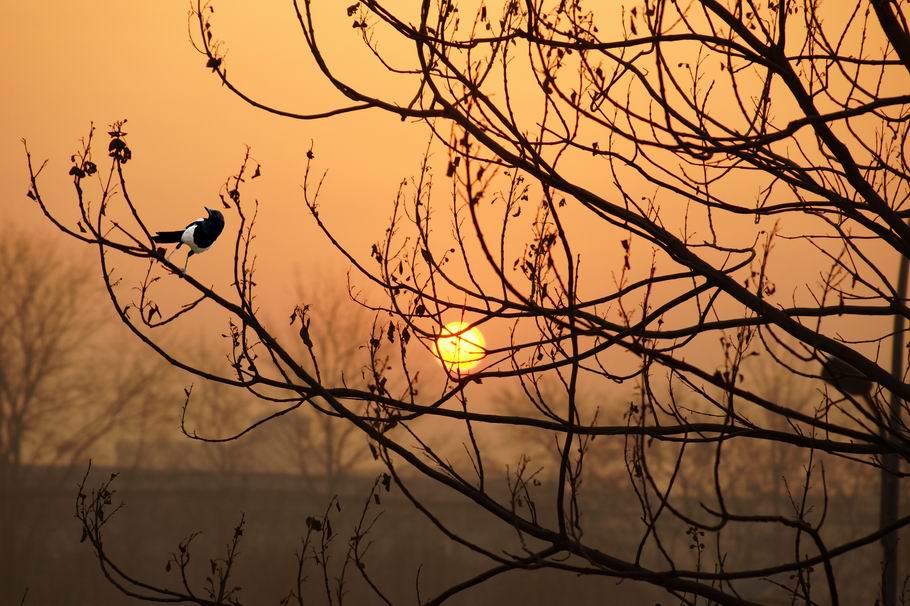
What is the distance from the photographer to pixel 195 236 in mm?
4918

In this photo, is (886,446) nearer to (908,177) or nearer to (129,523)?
(908,177)

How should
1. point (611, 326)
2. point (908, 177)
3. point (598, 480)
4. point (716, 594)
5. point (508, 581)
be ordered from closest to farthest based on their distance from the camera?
Result: point (716, 594) < point (611, 326) < point (908, 177) < point (508, 581) < point (598, 480)

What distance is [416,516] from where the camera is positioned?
1268 inches

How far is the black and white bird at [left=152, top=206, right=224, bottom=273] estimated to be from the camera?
4.87 meters

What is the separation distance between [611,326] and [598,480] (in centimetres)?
2841

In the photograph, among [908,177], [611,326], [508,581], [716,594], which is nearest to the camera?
[716,594]

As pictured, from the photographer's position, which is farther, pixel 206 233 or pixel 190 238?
pixel 206 233

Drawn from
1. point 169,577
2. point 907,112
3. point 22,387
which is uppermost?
point 22,387

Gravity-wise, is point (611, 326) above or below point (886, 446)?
above

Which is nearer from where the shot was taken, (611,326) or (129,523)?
(611,326)

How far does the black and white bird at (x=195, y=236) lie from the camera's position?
4.87 meters

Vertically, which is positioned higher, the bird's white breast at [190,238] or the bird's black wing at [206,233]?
the bird's black wing at [206,233]

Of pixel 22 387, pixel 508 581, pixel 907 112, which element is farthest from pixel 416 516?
pixel 907 112

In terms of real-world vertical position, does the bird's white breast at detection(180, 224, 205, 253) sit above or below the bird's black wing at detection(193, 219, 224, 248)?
below
